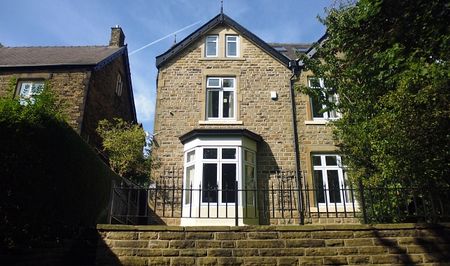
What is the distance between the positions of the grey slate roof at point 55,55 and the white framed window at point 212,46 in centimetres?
519

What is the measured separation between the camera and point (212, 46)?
1688 centimetres

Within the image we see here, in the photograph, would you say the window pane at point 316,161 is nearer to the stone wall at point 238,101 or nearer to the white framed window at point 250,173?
the stone wall at point 238,101

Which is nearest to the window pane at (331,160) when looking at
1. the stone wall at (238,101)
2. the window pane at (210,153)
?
the stone wall at (238,101)

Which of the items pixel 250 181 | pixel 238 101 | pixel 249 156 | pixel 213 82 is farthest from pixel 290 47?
pixel 250 181

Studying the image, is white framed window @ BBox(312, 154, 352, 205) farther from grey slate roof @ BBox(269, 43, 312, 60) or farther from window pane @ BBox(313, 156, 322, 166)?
grey slate roof @ BBox(269, 43, 312, 60)

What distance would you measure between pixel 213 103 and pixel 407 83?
9.36 meters

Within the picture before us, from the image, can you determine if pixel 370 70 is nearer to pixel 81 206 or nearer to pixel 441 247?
pixel 441 247

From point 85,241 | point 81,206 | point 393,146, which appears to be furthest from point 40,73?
point 393,146

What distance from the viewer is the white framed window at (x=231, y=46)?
16.7 metres

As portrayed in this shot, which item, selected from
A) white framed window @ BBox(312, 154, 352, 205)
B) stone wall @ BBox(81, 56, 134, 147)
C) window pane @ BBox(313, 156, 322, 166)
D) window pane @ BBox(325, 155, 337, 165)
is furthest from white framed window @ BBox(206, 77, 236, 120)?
stone wall @ BBox(81, 56, 134, 147)

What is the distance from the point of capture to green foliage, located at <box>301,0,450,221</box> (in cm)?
716

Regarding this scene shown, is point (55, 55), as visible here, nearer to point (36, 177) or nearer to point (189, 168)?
point (189, 168)

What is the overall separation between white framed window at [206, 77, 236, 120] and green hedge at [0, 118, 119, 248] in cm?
711

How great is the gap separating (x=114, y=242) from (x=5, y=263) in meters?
1.76
